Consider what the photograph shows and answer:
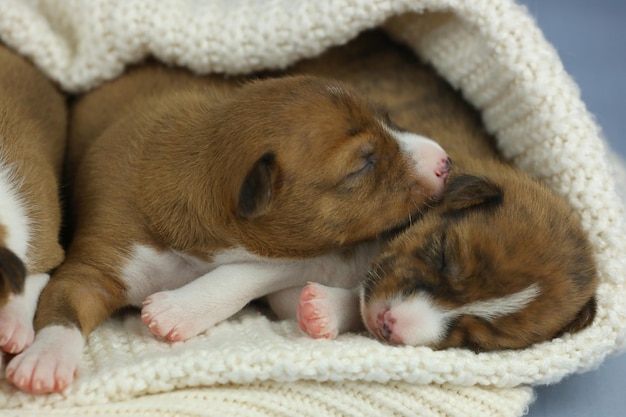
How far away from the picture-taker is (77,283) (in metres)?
2.65

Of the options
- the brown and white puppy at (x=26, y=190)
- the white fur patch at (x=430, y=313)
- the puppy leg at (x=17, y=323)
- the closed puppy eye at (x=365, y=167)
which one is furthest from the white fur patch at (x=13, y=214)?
the white fur patch at (x=430, y=313)

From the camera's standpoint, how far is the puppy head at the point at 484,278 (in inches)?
96.8

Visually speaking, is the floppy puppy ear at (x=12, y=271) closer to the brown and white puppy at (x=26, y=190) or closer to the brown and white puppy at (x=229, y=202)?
the brown and white puppy at (x=26, y=190)

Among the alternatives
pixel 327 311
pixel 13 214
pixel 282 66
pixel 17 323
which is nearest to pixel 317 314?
pixel 327 311

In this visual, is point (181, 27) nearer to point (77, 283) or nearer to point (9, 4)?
point (9, 4)

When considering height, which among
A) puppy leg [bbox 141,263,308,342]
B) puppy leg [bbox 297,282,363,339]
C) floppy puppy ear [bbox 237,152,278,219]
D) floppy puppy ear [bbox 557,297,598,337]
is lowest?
puppy leg [bbox 141,263,308,342]

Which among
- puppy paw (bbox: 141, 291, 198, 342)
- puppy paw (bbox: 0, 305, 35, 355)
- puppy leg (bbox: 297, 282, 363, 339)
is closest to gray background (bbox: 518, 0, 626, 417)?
puppy leg (bbox: 297, 282, 363, 339)

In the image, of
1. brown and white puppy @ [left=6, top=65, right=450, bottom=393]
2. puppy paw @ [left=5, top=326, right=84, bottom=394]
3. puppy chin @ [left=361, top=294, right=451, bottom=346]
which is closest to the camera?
puppy paw @ [left=5, top=326, right=84, bottom=394]

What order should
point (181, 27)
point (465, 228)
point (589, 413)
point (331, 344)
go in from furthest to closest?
point (181, 27)
point (589, 413)
point (465, 228)
point (331, 344)

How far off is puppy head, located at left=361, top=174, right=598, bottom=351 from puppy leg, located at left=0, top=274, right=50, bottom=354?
1046mm

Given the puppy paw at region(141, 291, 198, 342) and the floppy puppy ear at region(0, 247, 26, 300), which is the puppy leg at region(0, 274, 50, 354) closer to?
the floppy puppy ear at region(0, 247, 26, 300)

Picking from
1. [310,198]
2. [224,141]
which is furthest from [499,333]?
[224,141]

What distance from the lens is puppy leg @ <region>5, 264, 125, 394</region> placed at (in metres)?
2.20

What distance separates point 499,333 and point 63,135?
6.37 feet
